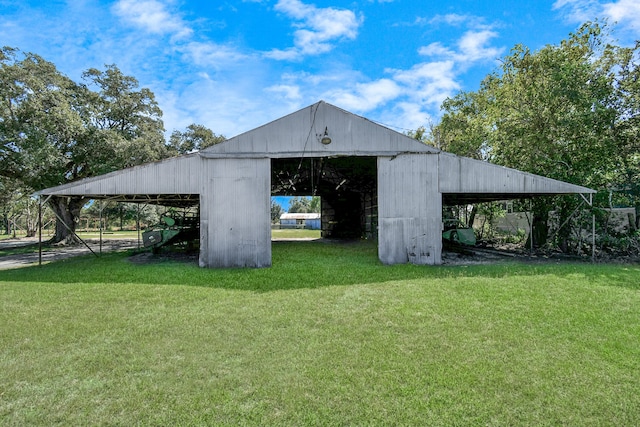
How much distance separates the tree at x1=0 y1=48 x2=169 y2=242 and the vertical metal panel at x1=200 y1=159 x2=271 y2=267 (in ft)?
31.9

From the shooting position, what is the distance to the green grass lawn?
9.77 feet

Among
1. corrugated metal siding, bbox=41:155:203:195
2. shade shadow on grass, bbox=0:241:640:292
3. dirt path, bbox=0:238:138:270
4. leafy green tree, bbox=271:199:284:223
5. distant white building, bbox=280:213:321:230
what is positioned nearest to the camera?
shade shadow on grass, bbox=0:241:640:292

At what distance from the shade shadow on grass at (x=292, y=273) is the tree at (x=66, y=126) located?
7683 millimetres

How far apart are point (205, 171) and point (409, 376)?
817 centimetres

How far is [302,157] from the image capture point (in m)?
10.2

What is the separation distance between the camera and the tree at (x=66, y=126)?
1492cm

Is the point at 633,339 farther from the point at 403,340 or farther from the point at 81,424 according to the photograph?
the point at 81,424

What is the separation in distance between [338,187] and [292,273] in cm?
1194

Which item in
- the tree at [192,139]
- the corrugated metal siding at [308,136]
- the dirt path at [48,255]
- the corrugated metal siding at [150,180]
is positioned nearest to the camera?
the corrugated metal siding at [150,180]

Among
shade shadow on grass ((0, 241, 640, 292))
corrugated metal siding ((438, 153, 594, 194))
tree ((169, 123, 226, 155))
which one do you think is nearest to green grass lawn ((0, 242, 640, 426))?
shade shadow on grass ((0, 241, 640, 292))

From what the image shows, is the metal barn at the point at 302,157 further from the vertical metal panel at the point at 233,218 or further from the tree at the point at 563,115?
the tree at the point at 563,115

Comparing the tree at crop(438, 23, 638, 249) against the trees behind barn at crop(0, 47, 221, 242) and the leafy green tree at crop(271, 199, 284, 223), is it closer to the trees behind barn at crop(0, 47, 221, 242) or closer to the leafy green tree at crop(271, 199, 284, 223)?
the trees behind barn at crop(0, 47, 221, 242)

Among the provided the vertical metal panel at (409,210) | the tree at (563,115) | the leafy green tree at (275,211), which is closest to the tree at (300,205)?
the leafy green tree at (275,211)

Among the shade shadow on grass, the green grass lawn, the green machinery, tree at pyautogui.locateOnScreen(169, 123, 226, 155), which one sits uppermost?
tree at pyautogui.locateOnScreen(169, 123, 226, 155)
